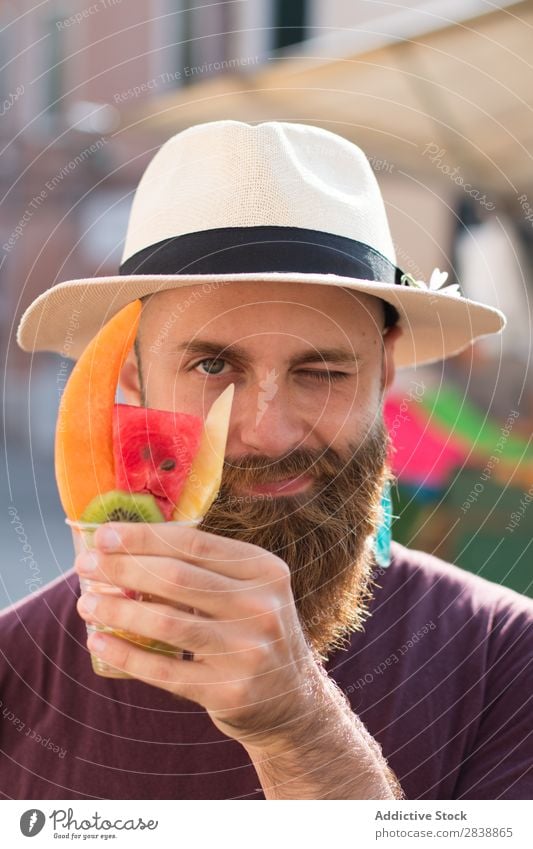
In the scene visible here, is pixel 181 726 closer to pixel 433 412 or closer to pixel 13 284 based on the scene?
pixel 433 412

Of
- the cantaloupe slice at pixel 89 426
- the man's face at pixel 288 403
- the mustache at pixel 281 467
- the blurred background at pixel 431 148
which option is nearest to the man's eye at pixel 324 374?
the man's face at pixel 288 403

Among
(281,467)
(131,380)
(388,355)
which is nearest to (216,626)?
(281,467)

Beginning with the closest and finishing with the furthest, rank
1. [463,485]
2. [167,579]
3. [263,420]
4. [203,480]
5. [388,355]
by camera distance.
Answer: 1. [167,579]
2. [203,480]
3. [263,420]
4. [388,355]
5. [463,485]

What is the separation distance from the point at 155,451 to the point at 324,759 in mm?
502

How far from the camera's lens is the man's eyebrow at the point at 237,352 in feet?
5.00

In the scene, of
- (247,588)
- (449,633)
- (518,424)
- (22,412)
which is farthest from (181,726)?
(22,412)

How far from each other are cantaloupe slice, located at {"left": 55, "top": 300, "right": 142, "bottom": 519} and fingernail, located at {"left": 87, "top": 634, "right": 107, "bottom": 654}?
0.14 m

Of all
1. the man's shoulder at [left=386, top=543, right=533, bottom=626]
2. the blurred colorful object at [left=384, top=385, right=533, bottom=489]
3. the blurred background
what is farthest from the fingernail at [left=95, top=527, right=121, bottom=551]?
the blurred colorful object at [left=384, top=385, right=533, bottom=489]

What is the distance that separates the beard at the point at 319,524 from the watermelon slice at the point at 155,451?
0.39 meters

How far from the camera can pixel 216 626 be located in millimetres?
1006

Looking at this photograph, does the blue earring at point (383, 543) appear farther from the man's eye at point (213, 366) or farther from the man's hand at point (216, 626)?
the man's hand at point (216, 626)

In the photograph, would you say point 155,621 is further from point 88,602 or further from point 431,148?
point 431,148

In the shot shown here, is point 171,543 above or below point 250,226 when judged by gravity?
below

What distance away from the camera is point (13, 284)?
6812mm
